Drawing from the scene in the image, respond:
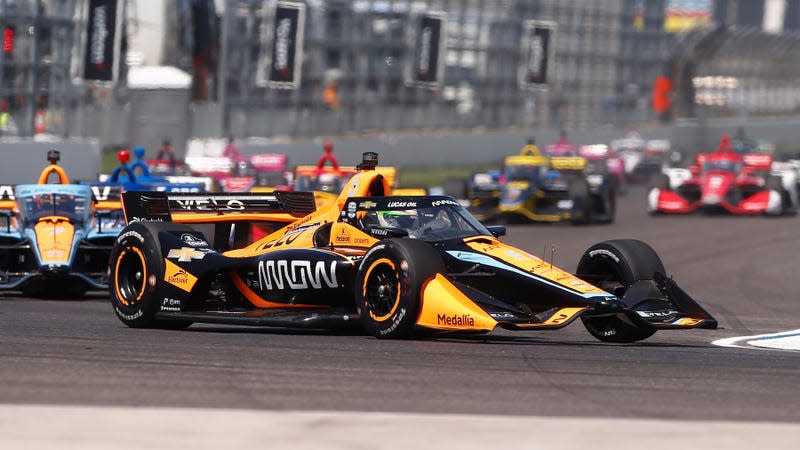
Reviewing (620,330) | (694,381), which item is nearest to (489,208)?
(620,330)

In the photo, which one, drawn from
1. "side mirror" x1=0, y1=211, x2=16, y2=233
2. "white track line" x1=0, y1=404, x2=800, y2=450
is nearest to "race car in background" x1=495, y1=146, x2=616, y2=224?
"side mirror" x1=0, y1=211, x2=16, y2=233

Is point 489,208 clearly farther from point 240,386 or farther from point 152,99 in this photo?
point 240,386

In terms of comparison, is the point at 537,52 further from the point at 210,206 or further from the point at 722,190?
the point at 210,206

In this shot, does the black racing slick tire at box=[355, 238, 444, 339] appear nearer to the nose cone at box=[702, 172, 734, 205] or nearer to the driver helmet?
the driver helmet

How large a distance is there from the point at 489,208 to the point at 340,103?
1635cm

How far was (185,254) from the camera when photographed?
11.6 metres

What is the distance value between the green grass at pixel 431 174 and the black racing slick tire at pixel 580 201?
32.5 ft

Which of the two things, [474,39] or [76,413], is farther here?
[474,39]

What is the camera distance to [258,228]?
12.8 m

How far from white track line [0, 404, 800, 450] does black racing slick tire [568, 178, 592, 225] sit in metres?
20.0

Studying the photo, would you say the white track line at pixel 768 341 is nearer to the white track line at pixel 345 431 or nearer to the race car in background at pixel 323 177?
the white track line at pixel 345 431

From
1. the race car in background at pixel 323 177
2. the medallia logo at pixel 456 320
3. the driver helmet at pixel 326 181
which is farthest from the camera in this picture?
the driver helmet at pixel 326 181

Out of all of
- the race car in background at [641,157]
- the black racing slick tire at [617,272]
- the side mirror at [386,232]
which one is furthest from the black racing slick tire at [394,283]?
the race car in background at [641,157]

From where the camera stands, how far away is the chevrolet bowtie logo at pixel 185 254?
1153 cm
